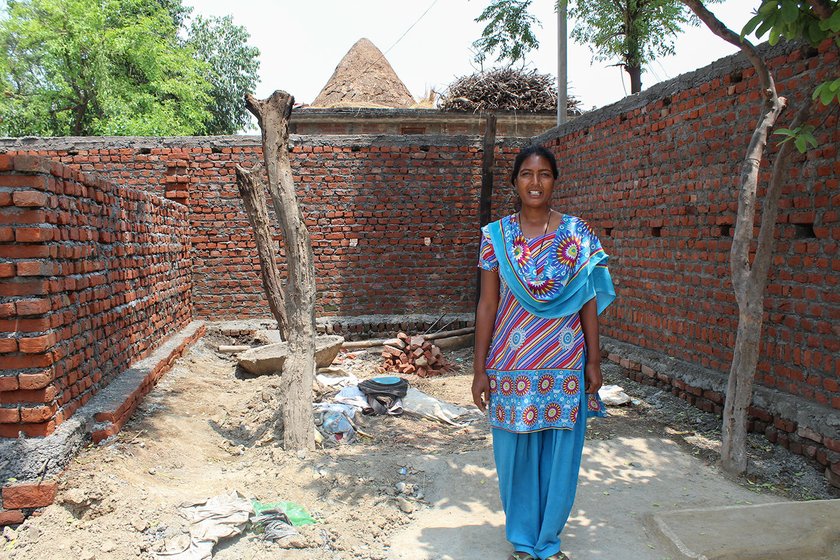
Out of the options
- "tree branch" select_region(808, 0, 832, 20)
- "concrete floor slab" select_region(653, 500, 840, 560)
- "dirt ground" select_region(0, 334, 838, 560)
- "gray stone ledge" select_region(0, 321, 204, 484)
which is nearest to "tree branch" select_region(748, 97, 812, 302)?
"tree branch" select_region(808, 0, 832, 20)

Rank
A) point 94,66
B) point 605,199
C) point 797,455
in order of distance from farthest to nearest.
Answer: point 94,66, point 605,199, point 797,455

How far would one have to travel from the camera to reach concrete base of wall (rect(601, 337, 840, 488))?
138 inches

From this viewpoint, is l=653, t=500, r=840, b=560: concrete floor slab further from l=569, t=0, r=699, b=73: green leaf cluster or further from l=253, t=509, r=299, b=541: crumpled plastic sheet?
l=569, t=0, r=699, b=73: green leaf cluster

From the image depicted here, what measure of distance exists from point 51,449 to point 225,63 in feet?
70.8

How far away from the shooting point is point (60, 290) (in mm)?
3580

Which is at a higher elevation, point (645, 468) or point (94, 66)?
point (94, 66)

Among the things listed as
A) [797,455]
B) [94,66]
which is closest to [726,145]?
[797,455]

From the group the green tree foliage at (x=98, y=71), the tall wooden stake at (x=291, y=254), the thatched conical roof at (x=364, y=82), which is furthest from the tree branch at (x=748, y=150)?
the green tree foliage at (x=98, y=71)

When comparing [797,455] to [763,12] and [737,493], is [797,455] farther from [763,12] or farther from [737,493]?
[763,12]

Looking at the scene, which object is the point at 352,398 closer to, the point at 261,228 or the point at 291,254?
the point at 291,254

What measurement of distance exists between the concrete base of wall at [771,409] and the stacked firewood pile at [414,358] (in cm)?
244

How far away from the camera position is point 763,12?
9.70ft

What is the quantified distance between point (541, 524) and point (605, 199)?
4.57 metres

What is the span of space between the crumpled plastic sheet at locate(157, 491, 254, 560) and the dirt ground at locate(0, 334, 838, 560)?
0.05 metres
